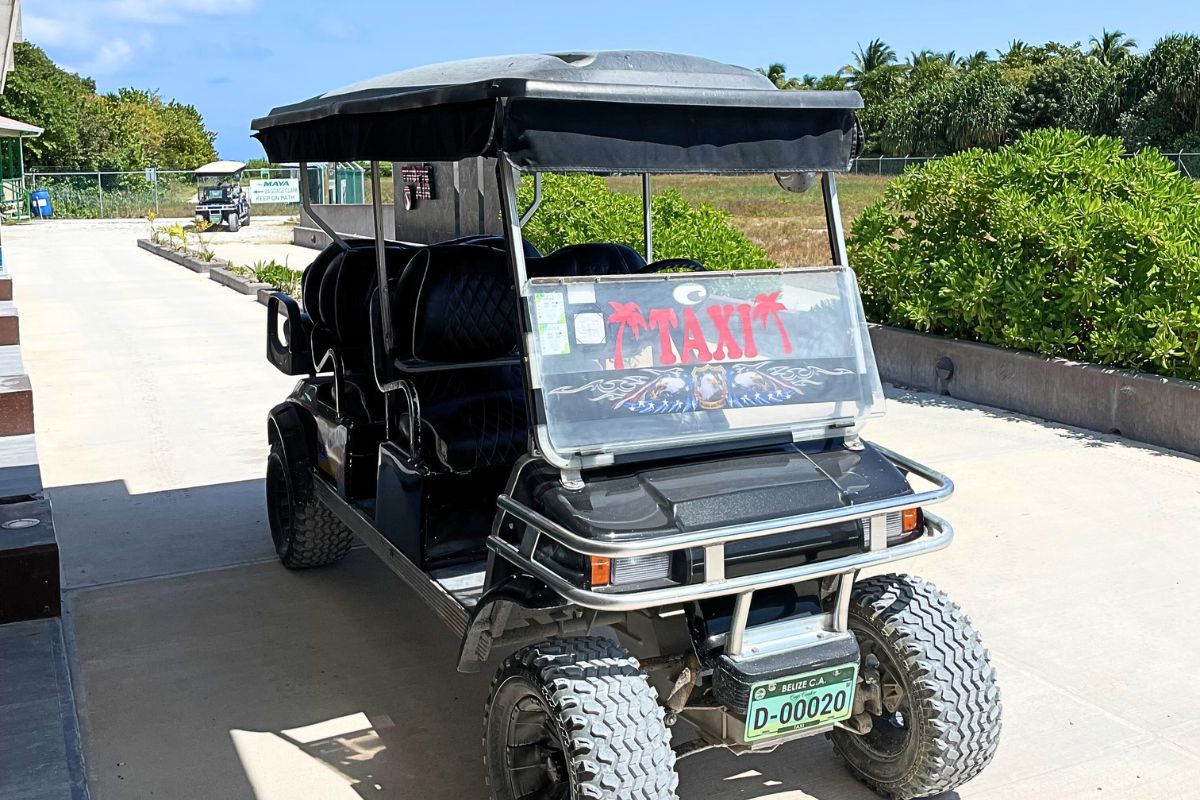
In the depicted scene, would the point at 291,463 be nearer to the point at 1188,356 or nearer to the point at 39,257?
the point at 1188,356

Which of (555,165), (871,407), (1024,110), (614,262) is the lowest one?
(871,407)

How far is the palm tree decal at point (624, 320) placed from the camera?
326cm

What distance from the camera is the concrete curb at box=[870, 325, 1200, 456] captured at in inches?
283

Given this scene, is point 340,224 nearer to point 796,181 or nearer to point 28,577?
point 28,577

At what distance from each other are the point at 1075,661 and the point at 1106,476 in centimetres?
258

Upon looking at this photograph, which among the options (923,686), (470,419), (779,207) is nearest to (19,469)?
(470,419)

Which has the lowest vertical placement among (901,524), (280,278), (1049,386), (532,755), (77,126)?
(532,755)

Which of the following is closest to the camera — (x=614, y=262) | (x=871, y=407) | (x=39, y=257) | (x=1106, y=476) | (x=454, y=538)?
(x=871, y=407)

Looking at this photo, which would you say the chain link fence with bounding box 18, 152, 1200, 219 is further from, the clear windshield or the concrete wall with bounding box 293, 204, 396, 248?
the clear windshield

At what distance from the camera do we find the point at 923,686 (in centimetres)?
319

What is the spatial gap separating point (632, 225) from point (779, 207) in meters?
20.2

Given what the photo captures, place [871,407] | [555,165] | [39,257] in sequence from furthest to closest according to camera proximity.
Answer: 1. [39,257]
2. [871,407]
3. [555,165]

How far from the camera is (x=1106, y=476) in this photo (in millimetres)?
6676

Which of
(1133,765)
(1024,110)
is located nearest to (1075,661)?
(1133,765)
